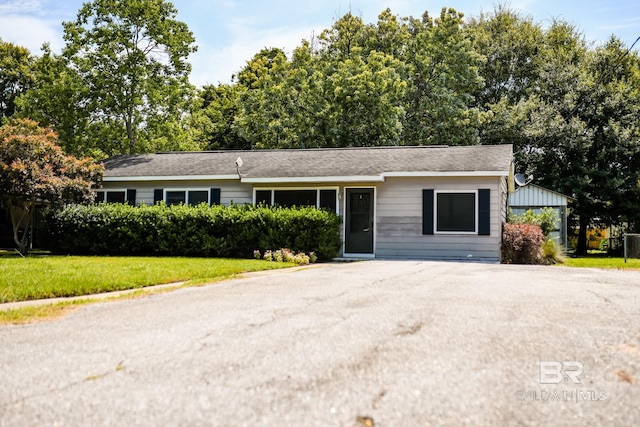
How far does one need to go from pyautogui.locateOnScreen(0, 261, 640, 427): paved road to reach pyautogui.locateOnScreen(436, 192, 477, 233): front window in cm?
946

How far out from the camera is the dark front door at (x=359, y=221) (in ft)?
54.9

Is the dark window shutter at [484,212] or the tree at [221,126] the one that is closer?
the dark window shutter at [484,212]

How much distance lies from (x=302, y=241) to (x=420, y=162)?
471cm

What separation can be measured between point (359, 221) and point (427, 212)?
2.03 meters

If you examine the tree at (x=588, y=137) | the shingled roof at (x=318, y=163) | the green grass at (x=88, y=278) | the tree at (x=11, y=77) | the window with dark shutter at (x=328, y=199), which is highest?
the tree at (x=11, y=77)

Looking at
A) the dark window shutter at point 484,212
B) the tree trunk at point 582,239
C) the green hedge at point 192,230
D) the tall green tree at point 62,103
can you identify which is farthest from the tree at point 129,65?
the tree trunk at point 582,239

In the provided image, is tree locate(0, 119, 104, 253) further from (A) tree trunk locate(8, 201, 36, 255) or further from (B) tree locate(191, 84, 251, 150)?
(B) tree locate(191, 84, 251, 150)

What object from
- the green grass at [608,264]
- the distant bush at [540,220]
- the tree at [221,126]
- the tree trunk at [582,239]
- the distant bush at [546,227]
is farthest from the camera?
the tree at [221,126]

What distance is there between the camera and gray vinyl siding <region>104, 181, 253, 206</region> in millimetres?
17891

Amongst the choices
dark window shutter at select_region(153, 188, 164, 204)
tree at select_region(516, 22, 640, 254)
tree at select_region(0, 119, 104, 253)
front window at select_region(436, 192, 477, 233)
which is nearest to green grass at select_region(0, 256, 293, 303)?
tree at select_region(0, 119, 104, 253)

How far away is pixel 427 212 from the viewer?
16.1 m

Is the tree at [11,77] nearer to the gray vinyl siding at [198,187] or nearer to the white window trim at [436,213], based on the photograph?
the gray vinyl siding at [198,187]

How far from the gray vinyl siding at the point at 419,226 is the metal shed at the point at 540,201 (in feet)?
22.3

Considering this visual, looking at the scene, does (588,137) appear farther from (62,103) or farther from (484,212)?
(62,103)
